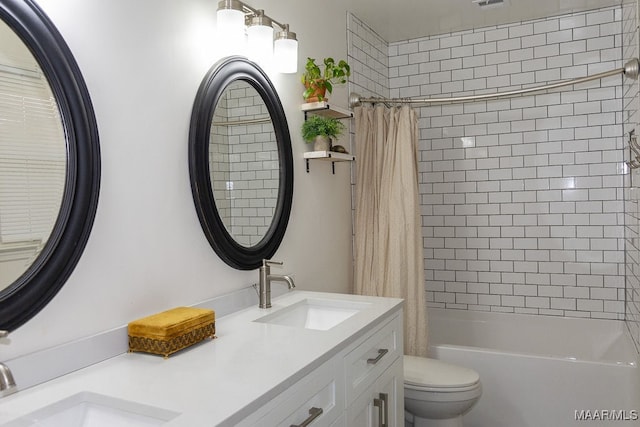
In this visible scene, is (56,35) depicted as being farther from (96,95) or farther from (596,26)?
(596,26)

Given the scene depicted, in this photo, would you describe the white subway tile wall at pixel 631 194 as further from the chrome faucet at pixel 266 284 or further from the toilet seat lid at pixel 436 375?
the chrome faucet at pixel 266 284

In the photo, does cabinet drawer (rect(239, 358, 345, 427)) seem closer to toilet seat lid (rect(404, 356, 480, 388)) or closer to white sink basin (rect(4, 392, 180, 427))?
white sink basin (rect(4, 392, 180, 427))

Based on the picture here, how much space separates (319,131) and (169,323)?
4.47ft

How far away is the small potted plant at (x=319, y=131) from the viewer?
2.45 metres

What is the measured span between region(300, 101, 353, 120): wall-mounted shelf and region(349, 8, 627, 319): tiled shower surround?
676 mm

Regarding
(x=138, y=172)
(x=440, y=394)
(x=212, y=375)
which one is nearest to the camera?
(x=212, y=375)

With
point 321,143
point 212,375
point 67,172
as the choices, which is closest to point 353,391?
point 212,375

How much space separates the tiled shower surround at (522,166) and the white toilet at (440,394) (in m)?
1.26

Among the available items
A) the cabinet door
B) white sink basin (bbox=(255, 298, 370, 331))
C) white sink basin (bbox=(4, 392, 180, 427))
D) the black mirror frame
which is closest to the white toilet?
the cabinet door

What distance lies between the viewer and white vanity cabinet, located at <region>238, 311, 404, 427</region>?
3.93ft

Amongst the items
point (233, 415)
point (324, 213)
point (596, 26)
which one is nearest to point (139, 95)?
point (233, 415)

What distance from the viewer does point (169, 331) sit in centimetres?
135

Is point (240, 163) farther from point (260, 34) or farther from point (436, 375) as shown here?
point (436, 375)

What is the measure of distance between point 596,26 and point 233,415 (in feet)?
11.1
